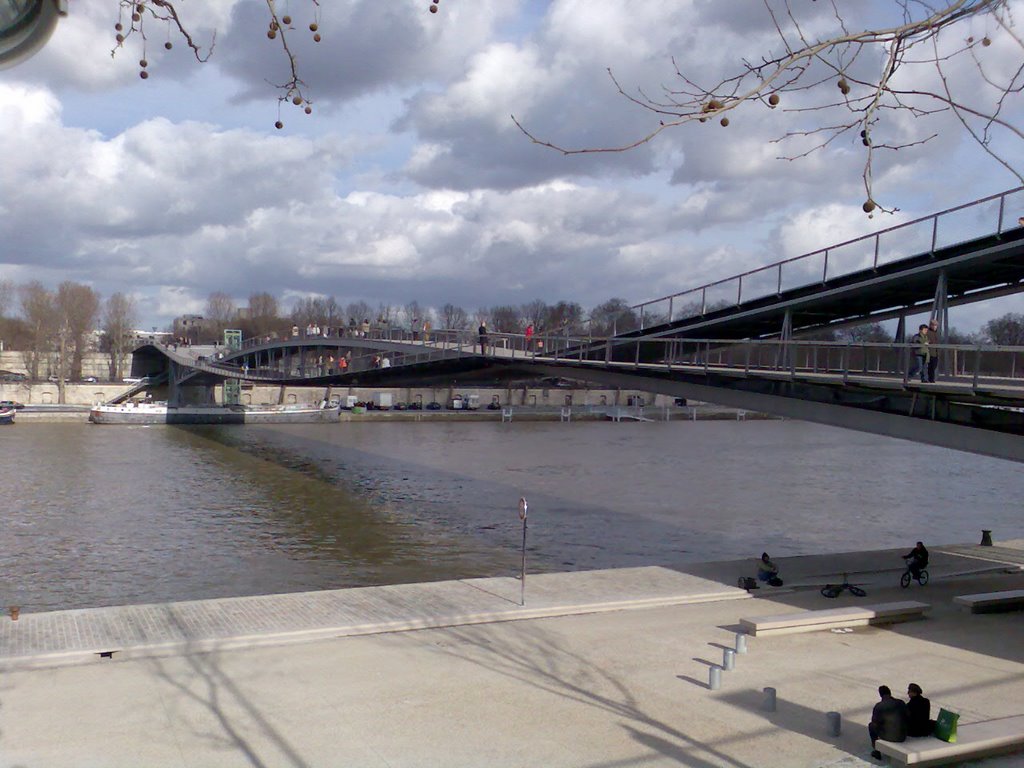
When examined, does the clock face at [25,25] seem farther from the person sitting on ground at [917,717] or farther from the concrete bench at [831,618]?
the concrete bench at [831,618]

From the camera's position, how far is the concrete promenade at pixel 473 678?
7770 mm

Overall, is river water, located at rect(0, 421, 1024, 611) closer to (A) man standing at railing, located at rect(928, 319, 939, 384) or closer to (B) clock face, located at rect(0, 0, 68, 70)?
(A) man standing at railing, located at rect(928, 319, 939, 384)

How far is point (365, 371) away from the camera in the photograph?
35062 millimetres

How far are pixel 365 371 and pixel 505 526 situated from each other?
13022mm

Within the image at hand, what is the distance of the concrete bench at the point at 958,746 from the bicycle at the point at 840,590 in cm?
617

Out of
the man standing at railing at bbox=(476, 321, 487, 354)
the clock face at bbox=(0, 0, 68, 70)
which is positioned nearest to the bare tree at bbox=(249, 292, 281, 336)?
the man standing at railing at bbox=(476, 321, 487, 354)

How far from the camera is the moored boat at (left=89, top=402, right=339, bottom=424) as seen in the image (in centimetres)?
5672

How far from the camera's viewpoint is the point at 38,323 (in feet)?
260

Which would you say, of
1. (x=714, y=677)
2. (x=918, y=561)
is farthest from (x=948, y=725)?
(x=918, y=561)

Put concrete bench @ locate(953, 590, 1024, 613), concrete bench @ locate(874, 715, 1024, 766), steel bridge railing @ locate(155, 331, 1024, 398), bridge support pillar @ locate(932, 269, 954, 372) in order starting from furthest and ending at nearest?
bridge support pillar @ locate(932, 269, 954, 372)
concrete bench @ locate(953, 590, 1024, 613)
steel bridge railing @ locate(155, 331, 1024, 398)
concrete bench @ locate(874, 715, 1024, 766)

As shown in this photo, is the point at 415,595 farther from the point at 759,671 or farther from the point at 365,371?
the point at 365,371

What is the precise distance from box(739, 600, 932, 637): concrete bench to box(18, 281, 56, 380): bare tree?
75942mm

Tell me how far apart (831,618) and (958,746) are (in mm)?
4566

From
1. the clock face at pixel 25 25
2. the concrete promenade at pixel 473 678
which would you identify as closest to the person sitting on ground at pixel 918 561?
the concrete promenade at pixel 473 678
